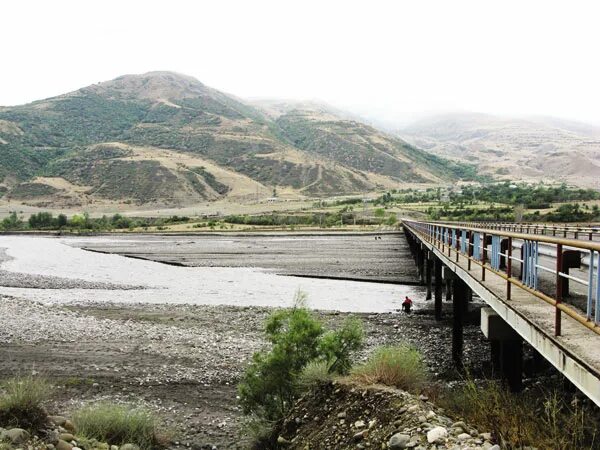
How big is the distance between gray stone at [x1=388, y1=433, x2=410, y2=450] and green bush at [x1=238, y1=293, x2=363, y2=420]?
4.26 metres

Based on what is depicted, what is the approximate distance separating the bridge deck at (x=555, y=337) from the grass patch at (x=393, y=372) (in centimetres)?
178

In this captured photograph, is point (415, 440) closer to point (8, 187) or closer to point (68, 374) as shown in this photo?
point (68, 374)

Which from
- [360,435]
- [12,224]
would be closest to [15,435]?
[360,435]

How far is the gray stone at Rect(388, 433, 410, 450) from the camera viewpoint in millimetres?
6511

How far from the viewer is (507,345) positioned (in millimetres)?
9602

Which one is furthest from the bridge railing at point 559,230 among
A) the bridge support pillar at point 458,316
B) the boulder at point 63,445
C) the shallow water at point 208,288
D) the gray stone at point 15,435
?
the gray stone at point 15,435

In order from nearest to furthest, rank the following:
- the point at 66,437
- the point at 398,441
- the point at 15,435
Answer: the point at 398,441 < the point at 15,435 < the point at 66,437

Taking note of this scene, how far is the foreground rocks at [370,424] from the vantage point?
6.33 metres

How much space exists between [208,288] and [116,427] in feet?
82.2

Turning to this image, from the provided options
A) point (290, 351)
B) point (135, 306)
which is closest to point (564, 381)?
point (290, 351)

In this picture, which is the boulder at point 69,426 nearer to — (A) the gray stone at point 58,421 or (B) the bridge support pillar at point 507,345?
(A) the gray stone at point 58,421

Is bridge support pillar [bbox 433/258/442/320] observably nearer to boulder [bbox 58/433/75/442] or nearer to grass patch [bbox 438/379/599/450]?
grass patch [bbox 438/379/599/450]

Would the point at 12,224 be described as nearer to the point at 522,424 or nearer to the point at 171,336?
the point at 171,336

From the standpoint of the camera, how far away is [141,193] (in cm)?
15850
